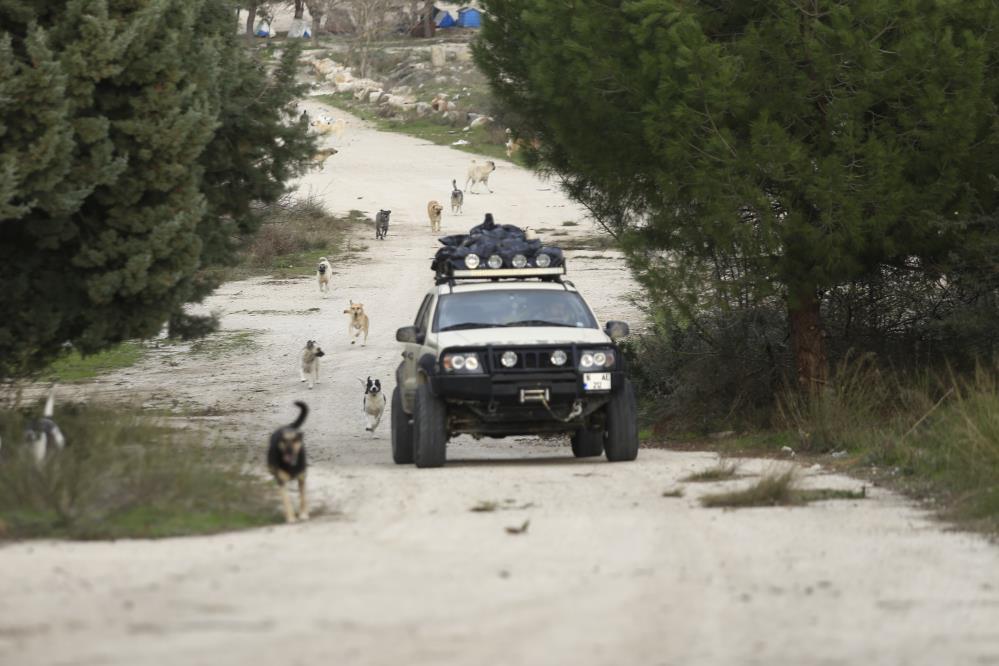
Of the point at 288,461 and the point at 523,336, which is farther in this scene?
the point at 523,336

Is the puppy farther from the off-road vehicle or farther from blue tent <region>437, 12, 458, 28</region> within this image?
blue tent <region>437, 12, 458, 28</region>

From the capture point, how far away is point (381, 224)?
4409 cm

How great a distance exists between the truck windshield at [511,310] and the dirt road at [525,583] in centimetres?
148

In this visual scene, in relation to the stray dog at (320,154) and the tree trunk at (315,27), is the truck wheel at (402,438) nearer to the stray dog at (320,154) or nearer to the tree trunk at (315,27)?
the stray dog at (320,154)

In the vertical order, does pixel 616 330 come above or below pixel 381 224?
below

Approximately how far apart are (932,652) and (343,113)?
68658 mm

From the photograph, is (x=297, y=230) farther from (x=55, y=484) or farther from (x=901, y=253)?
(x=55, y=484)

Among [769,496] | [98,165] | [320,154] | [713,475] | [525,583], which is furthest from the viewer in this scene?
[320,154]

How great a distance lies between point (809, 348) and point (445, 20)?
80.4 metres

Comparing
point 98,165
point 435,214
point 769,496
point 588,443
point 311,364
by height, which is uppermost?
point 98,165

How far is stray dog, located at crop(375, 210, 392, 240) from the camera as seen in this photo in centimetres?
4391

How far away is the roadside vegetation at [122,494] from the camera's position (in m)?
10.7

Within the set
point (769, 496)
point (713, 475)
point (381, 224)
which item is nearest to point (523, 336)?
point (713, 475)

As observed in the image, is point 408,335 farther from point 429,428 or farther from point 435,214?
point 435,214
